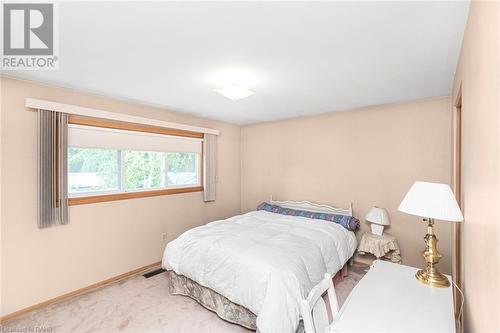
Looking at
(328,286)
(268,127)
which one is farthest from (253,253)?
(268,127)

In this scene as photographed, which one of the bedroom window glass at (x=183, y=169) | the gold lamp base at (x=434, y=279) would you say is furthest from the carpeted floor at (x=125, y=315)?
the bedroom window glass at (x=183, y=169)

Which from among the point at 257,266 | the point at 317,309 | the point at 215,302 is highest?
the point at 317,309

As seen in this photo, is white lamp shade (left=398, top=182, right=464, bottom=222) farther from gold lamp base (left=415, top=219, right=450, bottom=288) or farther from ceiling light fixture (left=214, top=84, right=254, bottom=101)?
ceiling light fixture (left=214, top=84, right=254, bottom=101)

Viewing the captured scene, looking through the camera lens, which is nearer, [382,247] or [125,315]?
[125,315]

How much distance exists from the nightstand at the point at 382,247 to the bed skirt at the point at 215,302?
1633 millimetres

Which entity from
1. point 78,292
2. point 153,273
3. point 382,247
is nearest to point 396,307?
point 382,247

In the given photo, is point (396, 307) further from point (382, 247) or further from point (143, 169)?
point (143, 169)

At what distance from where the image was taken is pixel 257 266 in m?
2.15

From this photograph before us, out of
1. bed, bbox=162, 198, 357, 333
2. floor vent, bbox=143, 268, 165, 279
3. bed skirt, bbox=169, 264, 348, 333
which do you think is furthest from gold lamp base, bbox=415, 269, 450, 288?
floor vent, bbox=143, 268, 165, 279

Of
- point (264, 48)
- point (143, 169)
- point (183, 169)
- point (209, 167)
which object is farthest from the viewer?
point (209, 167)

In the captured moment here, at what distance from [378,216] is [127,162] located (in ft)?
11.7

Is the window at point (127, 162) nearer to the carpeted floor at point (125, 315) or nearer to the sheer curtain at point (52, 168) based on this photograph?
the sheer curtain at point (52, 168)

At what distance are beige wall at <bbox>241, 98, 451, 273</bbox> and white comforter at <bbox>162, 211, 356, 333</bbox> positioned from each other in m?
0.71

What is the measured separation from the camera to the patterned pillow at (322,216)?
3451 mm
